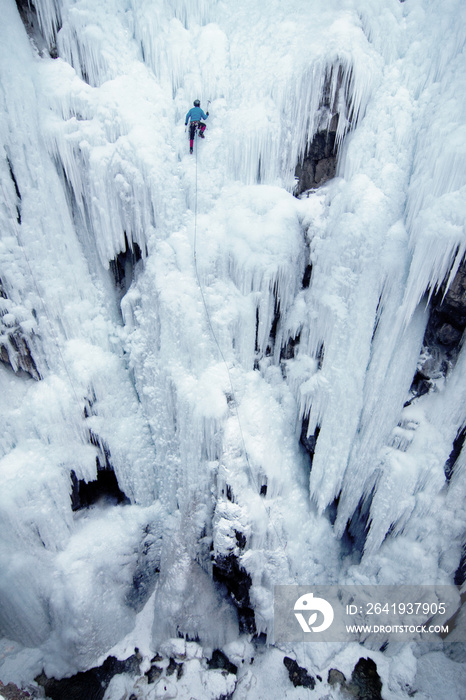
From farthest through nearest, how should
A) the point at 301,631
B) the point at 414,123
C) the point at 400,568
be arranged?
1. the point at 301,631
2. the point at 400,568
3. the point at 414,123

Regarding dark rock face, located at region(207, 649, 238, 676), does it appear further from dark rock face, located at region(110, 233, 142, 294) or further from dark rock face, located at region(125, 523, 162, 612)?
dark rock face, located at region(110, 233, 142, 294)

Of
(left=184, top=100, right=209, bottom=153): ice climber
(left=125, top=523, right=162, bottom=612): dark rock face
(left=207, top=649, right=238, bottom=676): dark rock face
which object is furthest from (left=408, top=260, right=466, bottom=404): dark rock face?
(left=207, top=649, right=238, bottom=676): dark rock face

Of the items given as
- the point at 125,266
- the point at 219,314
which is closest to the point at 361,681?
the point at 219,314

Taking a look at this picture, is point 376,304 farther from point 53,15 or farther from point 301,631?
point 53,15

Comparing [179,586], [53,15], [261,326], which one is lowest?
[179,586]

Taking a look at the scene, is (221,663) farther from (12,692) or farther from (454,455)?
(454,455)

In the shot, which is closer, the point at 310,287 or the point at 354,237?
the point at 354,237

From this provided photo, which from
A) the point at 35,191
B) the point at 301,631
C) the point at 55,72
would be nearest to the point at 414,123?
the point at 55,72

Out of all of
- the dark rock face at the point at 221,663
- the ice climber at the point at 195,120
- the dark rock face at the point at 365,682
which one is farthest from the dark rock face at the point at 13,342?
the dark rock face at the point at 365,682
